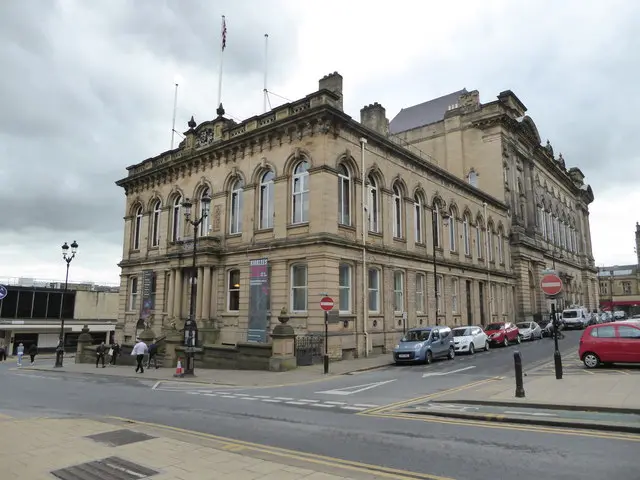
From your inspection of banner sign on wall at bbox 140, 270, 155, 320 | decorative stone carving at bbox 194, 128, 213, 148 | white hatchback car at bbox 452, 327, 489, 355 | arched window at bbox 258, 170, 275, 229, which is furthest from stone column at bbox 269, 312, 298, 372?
decorative stone carving at bbox 194, 128, 213, 148

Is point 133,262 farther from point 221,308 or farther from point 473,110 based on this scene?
point 473,110

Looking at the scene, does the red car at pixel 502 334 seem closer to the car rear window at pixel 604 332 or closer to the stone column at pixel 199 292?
the car rear window at pixel 604 332

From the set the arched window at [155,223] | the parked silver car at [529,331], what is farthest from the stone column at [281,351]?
the parked silver car at [529,331]

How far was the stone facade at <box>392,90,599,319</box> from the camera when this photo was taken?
47.1m

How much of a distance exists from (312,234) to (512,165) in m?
34.0

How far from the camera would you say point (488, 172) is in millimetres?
47656

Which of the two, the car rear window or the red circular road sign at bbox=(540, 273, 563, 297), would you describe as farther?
the car rear window

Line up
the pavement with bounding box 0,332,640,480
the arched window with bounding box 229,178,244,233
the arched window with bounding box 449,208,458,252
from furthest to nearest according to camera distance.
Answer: the arched window with bounding box 449,208,458,252 < the arched window with bounding box 229,178,244,233 < the pavement with bounding box 0,332,640,480

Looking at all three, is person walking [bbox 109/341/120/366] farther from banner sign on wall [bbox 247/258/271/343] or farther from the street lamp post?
the street lamp post

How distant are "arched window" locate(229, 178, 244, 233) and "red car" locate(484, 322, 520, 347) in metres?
17.3

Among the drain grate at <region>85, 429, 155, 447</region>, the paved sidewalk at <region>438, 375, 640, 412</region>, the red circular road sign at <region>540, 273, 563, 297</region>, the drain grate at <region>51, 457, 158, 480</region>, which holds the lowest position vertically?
the drain grate at <region>85, 429, 155, 447</region>

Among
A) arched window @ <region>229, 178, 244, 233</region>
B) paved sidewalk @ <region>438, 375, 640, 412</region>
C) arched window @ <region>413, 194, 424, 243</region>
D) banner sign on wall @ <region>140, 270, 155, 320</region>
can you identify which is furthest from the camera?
banner sign on wall @ <region>140, 270, 155, 320</region>

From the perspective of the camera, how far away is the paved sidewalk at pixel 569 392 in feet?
33.8

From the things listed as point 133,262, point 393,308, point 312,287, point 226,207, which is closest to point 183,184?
point 226,207
